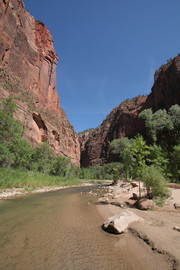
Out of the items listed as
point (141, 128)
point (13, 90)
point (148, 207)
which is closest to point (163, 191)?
point (148, 207)

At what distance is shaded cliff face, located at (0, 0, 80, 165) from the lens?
148ft

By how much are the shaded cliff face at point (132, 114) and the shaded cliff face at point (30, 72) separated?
39.4 meters

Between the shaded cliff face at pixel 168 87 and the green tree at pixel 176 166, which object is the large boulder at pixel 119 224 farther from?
the shaded cliff face at pixel 168 87

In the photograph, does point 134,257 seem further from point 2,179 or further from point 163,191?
point 2,179

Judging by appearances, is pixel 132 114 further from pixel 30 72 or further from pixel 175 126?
pixel 175 126

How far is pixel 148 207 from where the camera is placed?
322 inches

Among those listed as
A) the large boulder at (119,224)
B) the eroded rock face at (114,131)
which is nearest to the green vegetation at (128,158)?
the large boulder at (119,224)

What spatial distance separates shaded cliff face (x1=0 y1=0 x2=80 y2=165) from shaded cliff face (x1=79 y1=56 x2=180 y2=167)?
39389 millimetres

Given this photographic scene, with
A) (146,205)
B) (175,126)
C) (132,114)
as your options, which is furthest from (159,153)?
(132,114)

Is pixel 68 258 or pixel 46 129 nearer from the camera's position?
pixel 68 258

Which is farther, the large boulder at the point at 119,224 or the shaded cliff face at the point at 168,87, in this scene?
the shaded cliff face at the point at 168,87

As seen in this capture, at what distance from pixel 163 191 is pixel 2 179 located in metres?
14.5

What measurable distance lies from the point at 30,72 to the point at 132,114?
63124mm

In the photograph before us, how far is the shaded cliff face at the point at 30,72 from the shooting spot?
4520 cm
